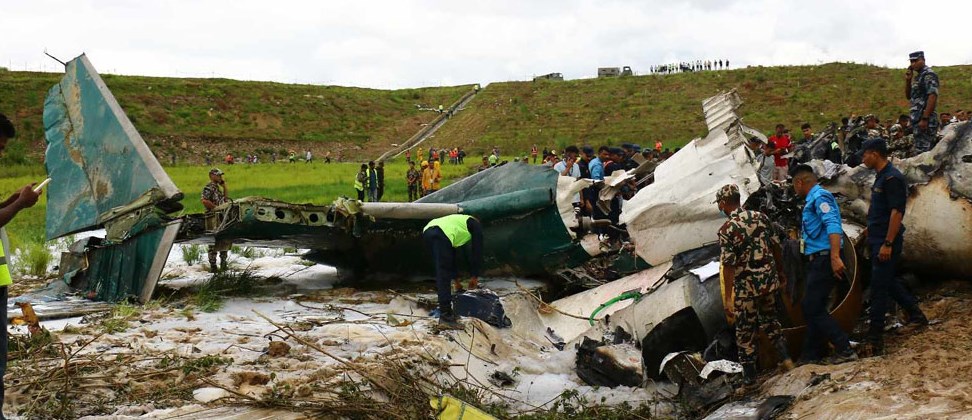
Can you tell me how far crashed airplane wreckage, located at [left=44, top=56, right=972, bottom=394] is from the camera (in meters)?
6.03

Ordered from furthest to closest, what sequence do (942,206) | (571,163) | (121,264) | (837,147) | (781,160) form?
(571,163)
(837,147)
(781,160)
(121,264)
(942,206)

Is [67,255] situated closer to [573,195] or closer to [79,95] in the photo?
[79,95]

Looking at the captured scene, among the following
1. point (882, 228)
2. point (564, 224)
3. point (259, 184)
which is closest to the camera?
point (882, 228)

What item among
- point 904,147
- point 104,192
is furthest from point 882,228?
point 104,192

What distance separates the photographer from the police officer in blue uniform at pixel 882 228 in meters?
5.14

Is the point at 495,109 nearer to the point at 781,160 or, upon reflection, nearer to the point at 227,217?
the point at 781,160

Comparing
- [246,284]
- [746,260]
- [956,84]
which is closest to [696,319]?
[746,260]

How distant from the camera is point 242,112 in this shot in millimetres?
52156

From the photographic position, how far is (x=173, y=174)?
29766 mm

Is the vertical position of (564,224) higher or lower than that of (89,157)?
lower

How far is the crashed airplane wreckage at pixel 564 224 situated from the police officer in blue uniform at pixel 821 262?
1.34 feet

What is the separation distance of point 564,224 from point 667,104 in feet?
136

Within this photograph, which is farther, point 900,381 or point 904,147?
point 904,147

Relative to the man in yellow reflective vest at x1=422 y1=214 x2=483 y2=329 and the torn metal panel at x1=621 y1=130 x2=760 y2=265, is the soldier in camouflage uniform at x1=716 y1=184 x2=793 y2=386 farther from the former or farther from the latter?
the man in yellow reflective vest at x1=422 y1=214 x2=483 y2=329
